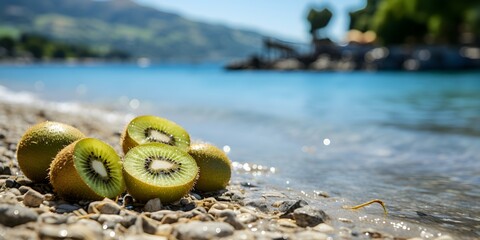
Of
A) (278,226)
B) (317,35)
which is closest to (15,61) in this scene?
(317,35)

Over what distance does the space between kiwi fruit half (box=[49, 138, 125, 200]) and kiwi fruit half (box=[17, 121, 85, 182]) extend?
408mm

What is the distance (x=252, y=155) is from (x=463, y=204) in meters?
5.03

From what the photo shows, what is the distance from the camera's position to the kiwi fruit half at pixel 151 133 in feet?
21.0

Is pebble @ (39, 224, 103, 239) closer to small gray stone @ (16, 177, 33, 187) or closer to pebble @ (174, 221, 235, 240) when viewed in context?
pebble @ (174, 221, 235, 240)

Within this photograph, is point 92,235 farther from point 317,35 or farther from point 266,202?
point 317,35

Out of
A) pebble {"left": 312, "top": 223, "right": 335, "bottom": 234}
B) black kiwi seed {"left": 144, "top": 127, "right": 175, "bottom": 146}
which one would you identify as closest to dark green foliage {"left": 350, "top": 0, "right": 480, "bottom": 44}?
black kiwi seed {"left": 144, "top": 127, "right": 175, "bottom": 146}

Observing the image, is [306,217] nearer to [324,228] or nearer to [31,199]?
[324,228]

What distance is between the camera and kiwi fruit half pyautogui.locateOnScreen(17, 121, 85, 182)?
6.05 m

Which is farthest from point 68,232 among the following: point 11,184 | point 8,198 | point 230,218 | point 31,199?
point 11,184

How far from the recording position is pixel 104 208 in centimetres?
502

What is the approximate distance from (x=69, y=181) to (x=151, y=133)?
4.50 ft

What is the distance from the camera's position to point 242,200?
20.1 ft

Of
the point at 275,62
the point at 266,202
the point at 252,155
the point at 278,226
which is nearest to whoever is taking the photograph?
the point at 278,226

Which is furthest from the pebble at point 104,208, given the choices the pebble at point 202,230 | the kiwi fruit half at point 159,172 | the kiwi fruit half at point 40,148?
the kiwi fruit half at point 40,148
